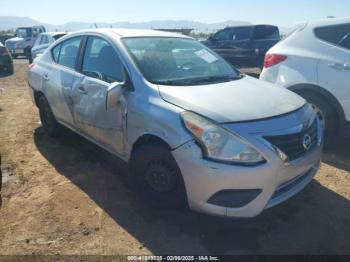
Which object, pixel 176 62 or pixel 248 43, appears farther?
pixel 248 43

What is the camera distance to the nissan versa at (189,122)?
8.89 feet

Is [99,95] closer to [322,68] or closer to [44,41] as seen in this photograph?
[322,68]

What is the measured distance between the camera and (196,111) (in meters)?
2.86

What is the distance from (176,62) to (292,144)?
1549mm

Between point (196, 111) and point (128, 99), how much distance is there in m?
0.81

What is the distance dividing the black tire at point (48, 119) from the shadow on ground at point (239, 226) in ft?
5.15

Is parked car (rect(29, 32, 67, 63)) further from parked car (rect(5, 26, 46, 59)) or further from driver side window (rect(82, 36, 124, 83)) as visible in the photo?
driver side window (rect(82, 36, 124, 83))

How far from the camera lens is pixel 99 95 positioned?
3760 mm

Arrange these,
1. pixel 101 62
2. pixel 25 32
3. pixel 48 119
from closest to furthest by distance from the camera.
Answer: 1. pixel 101 62
2. pixel 48 119
3. pixel 25 32

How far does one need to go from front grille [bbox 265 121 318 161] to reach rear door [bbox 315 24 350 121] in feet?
5.46

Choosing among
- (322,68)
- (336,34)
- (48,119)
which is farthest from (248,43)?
(48,119)

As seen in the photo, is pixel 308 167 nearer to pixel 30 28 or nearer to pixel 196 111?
pixel 196 111

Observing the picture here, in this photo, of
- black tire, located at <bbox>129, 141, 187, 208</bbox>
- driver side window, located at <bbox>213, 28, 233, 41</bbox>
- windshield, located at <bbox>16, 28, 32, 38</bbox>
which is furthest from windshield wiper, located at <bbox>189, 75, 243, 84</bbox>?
windshield, located at <bbox>16, 28, 32, 38</bbox>

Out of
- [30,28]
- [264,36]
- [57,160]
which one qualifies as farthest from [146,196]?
[30,28]
